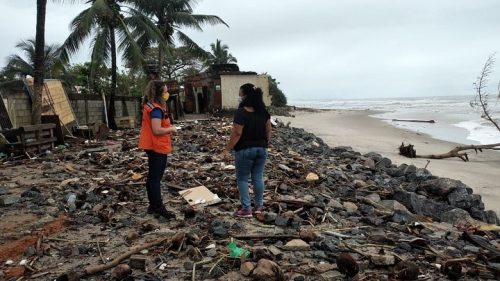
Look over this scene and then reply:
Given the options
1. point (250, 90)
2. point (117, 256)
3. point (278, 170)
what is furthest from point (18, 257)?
point (278, 170)

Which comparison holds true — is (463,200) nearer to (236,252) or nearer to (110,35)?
(236,252)

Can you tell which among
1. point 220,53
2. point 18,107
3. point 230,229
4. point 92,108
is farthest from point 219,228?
point 220,53

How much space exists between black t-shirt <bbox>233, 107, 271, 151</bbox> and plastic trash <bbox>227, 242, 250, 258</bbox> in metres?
1.19

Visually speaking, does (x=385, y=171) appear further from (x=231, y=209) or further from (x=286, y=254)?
(x=286, y=254)

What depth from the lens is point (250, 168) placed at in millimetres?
4848

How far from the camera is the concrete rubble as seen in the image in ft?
12.0

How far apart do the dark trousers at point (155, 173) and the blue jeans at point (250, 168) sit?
33.2 inches

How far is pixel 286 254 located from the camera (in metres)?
3.98

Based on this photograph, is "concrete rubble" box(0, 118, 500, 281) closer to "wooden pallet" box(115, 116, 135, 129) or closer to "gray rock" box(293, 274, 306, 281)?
"gray rock" box(293, 274, 306, 281)

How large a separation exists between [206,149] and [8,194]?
492cm

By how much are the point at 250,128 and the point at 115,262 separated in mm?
1948

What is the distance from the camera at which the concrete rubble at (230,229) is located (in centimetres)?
366

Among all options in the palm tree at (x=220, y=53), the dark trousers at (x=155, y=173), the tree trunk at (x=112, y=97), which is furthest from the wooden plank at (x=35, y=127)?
the palm tree at (x=220, y=53)

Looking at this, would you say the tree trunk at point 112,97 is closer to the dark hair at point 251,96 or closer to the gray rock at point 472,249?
the dark hair at point 251,96
